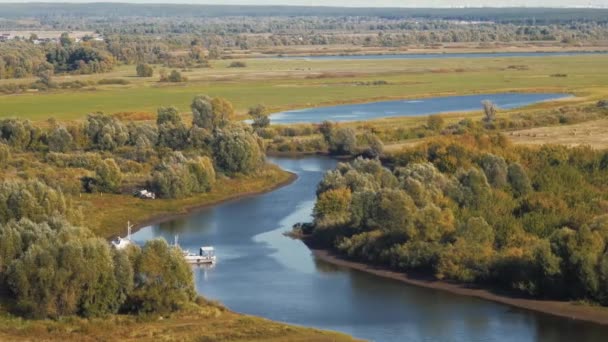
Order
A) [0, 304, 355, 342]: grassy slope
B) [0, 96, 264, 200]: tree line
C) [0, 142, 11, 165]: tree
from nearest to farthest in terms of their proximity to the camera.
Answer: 1. [0, 304, 355, 342]: grassy slope
2. [0, 96, 264, 200]: tree line
3. [0, 142, 11, 165]: tree

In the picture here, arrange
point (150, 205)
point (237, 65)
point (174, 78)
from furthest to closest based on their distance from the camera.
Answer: point (237, 65)
point (174, 78)
point (150, 205)

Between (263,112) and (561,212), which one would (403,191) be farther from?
(263,112)

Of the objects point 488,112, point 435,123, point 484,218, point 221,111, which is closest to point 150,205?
point 484,218

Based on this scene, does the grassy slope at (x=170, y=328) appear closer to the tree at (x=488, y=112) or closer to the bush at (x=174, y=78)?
the tree at (x=488, y=112)

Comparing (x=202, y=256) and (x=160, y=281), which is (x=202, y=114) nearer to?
Answer: (x=202, y=256)

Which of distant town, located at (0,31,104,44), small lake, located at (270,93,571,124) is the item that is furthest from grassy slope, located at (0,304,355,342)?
distant town, located at (0,31,104,44)

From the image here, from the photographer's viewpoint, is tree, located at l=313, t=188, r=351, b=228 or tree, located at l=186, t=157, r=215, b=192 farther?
tree, located at l=186, t=157, r=215, b=192

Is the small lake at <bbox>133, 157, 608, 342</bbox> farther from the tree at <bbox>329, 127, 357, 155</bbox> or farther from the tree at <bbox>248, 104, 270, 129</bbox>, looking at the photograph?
the tree at <bbox>248, 104, 270, 129</bbox>
